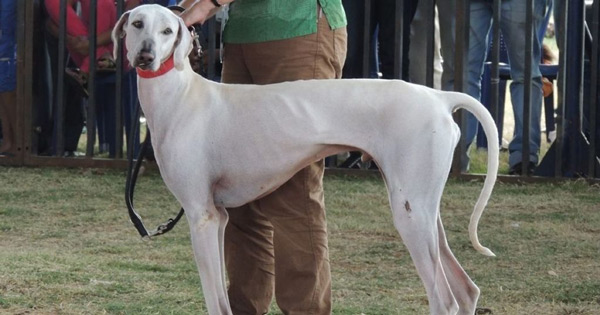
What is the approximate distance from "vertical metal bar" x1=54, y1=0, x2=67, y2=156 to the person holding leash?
4.36 m

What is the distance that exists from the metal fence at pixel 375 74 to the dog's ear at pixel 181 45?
3.82m

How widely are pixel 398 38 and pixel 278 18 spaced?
3965 mm

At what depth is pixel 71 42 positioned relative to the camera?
9.20 meters

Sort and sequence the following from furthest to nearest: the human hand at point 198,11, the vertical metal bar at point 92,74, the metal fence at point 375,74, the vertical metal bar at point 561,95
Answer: the vertical metal bar at point 92,74, the metal fence at point 375,74, the vertical metal bar at point 561,95, the human hand at point 198,11

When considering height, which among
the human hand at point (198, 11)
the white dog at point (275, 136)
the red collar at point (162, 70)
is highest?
the human hand at point (198, 11)

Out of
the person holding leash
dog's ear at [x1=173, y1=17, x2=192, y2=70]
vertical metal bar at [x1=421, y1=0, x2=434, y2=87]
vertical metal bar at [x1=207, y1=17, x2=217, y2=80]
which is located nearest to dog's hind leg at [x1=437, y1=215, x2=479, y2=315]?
the person holding leash

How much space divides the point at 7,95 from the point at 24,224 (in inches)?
95.6

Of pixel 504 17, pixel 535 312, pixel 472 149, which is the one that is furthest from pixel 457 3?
pixel 535 312

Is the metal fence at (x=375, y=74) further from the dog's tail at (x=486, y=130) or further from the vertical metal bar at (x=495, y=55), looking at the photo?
the dog's tail at (x=486, y=130)

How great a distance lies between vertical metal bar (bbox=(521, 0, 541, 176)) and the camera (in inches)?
323

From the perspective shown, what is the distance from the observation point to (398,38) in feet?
27.3

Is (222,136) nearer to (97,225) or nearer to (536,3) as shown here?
(97,225)

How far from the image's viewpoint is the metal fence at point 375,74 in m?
8.25

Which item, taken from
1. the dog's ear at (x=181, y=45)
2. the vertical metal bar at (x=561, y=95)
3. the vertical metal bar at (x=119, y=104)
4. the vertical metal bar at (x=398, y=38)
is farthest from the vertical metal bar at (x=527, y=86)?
the dog's ear at (x=181, y=45)
